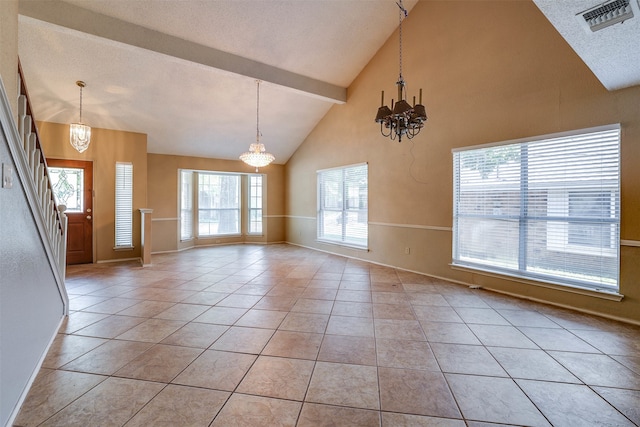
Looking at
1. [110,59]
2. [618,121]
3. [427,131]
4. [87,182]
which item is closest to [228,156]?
[87,182]

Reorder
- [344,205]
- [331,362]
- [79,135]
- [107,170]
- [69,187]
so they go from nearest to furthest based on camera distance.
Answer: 1. [331,362]
2. [79,135]
3. [69,187]
4. [107,170]
5. [344,205]

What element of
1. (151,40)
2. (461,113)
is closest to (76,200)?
(151,40)

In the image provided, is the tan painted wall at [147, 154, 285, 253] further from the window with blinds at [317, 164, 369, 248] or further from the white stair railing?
the white stair railing

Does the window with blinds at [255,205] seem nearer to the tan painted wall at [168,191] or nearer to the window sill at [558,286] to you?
the tan painted wall at [168,191]

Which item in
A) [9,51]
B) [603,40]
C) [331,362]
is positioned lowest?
[331,362]

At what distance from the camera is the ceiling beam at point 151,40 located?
3.28 meters

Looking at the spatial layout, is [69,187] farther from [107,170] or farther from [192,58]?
[192,58]

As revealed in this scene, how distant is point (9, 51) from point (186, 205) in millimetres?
5891

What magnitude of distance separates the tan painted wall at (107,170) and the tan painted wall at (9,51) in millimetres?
4065

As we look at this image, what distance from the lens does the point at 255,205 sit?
867 centimetres

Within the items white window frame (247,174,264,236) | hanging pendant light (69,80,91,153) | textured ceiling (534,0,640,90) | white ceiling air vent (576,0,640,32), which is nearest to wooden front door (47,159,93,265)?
hanging pendant light (69,80,91,153)

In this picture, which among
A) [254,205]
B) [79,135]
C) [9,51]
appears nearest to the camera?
[9,51]

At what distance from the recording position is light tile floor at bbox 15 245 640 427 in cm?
164

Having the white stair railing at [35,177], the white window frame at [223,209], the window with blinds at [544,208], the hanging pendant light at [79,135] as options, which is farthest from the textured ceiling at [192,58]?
the window with blinds at [544,208]
